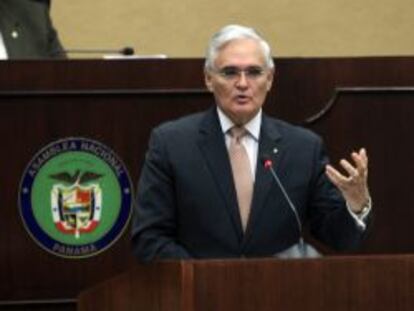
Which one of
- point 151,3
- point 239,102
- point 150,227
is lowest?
point 150,227


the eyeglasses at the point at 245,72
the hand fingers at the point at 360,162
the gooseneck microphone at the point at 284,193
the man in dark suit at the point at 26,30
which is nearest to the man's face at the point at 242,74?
the eyeglasses at the point at 245,72

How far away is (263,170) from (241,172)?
5 centimetres

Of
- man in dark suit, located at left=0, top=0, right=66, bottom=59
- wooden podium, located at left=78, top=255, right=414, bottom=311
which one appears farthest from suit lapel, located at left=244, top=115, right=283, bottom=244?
man in dark suit, located at left=0, top=0, right=66, bottom=59

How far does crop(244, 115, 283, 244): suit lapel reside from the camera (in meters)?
2.33

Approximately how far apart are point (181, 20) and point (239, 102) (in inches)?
76.8

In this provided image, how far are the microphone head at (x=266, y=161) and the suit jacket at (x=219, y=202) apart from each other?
0.02 metres

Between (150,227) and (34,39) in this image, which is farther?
(34,39)

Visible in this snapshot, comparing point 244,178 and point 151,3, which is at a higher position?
point 151,3

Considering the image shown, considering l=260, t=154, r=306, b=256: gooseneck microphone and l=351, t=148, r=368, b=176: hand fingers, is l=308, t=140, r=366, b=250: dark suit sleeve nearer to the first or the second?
l=260, t=154, r=306, b=256: gooseneck microphone

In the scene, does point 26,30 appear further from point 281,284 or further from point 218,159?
point 281,284

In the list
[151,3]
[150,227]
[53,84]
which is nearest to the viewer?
[150,227]

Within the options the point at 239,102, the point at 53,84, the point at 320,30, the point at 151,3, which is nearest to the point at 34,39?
the point at 53,84

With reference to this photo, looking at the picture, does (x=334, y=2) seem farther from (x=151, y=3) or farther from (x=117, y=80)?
(x=117, y=80)

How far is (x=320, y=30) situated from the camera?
433cm
